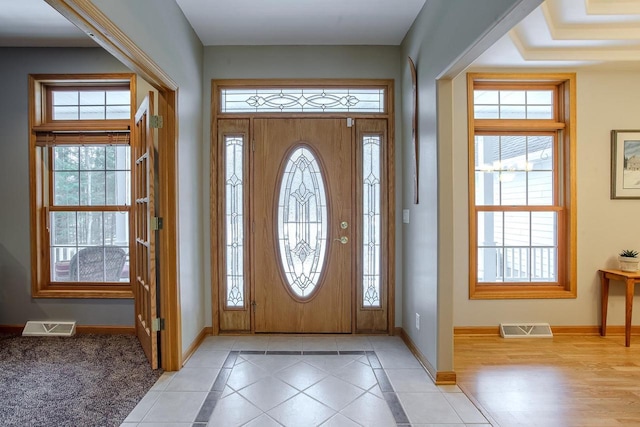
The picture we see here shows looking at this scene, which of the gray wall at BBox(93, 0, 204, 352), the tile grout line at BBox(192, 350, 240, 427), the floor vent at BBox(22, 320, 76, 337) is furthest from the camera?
the floor vent at BBox(22, 320, 76, 337)

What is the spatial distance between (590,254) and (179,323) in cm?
391

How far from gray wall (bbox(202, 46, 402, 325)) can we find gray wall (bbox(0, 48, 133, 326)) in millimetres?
929

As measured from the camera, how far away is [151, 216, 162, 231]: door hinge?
2708mm

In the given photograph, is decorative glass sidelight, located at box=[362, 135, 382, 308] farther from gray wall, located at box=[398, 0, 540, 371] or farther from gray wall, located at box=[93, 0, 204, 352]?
gray wall, located at box=[93, 0, 204, 352]

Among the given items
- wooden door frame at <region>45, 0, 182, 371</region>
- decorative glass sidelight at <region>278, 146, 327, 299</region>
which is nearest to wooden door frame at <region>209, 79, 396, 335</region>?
decorative glass sidelight at <region>278, 146, 327, 299</region>

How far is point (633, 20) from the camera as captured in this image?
9.45 ft

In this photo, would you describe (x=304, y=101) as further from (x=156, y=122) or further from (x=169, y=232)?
(x=169, y=232)


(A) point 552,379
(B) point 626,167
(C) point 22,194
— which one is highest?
(B) point 626,167

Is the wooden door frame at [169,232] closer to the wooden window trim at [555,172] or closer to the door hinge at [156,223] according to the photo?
the door hinge at [156,223]

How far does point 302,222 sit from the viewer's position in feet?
11.7

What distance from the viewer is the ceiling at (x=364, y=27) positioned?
281 centimetres

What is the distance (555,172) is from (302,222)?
2.62m

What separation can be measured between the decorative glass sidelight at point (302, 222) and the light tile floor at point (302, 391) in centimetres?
66

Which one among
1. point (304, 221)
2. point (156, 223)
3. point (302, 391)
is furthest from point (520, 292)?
point (156, 223)
